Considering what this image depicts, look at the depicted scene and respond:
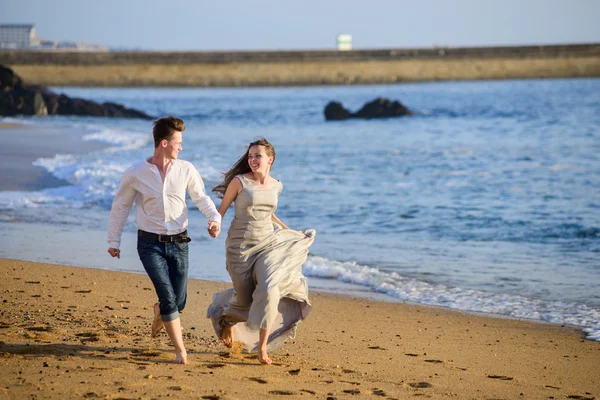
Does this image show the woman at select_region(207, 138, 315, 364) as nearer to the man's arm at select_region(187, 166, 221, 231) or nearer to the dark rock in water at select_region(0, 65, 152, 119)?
the man's arm at select_region(187, 166, 221, 231)

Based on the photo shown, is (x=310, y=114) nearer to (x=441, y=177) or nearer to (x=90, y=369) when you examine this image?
(x=441, y=177)

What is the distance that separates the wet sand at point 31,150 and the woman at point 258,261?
368 inches

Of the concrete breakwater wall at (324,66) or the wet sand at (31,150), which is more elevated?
the concrete breakwater wall at (324,66)

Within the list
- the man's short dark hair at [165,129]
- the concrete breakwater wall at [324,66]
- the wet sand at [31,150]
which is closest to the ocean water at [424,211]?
the wet sand at [31,150]

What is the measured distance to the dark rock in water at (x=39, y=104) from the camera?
121 ft

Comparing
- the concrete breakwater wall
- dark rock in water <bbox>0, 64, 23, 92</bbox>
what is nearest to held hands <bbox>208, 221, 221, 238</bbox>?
dark rock in water <bbox>0, 64, 23, 92</bbox>

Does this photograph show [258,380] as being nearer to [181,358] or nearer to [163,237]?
[181,358]

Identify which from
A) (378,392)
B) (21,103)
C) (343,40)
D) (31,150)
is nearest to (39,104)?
(21,103)

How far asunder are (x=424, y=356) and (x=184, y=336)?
1.64 meters

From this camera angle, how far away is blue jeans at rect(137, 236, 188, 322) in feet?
15.6

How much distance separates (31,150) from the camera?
740 inches

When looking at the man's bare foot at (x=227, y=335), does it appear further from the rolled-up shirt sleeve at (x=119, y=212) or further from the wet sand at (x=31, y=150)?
the wet sand at (x=31, y=150)

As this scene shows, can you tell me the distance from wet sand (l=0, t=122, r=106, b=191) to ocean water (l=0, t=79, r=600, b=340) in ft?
1.44

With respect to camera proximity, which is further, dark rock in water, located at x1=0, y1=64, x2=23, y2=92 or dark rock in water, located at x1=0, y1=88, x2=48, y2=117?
dark rock in water, located at x1=0, y1=64, x2=23, y2=92
